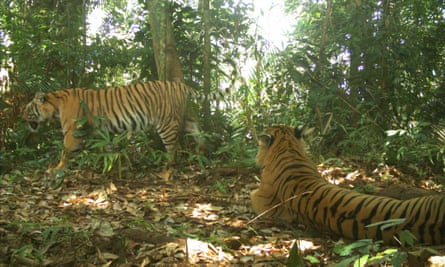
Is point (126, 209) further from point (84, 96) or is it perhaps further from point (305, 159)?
point (84, 96)

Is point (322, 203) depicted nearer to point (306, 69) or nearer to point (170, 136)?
point (306, 69)

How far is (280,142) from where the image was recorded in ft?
13.6

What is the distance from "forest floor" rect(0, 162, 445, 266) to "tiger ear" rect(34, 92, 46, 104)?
1.31 m

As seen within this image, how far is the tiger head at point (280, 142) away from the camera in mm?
4094

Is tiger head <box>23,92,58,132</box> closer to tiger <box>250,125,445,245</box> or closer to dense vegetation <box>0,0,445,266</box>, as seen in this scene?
dense vegetation <box>0,0,445,266</box>

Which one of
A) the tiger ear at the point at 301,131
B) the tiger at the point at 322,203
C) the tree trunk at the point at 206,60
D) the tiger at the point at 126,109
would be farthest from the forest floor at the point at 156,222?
the tree trunk at the point at 206,60

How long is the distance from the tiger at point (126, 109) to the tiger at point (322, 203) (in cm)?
234

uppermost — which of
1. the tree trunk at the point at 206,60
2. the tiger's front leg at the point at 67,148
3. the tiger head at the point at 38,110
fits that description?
the tree trunk at the point at 206,60

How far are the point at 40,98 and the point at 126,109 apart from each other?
1248mm

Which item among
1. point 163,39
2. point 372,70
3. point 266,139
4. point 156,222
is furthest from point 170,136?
point 372,70

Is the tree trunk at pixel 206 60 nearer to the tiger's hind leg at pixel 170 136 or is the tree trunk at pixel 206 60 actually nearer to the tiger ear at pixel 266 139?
the tiger's hind leg at pixel 170 136

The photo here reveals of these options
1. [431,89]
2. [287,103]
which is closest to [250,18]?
[287,103]

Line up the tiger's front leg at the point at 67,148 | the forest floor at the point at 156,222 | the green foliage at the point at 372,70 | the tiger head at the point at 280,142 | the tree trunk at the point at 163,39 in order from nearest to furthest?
the forest floor at the point at 156,222
the tiger head at the point at 280,142
the tiger's front leg at the point at 67,148
the green foliage at the point at 372,70
the tree trunk at the point at 163,39

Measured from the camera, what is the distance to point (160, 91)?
6.50m
